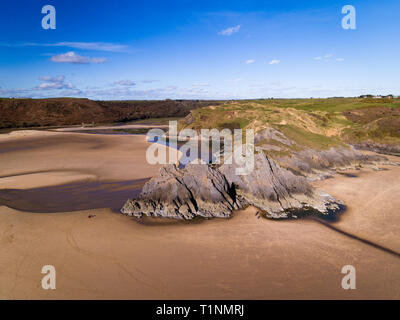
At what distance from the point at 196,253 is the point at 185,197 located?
14.8 ft

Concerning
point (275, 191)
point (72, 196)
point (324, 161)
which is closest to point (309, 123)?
point (324, 161)

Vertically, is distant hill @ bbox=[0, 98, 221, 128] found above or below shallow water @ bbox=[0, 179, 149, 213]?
above

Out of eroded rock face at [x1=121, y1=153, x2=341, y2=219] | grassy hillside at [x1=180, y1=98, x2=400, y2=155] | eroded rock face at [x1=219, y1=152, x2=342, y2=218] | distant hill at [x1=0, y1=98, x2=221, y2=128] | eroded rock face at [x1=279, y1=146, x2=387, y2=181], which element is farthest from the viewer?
distant hill at [x1=0, y1=98, x2=221, y2=128]

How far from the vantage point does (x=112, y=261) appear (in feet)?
32.2

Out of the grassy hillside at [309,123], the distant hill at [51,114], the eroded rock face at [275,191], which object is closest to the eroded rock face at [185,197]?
the eroded rock face at [275,191]

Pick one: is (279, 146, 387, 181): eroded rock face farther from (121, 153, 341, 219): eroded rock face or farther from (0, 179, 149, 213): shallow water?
(0, 179, 149, 213): shallow water

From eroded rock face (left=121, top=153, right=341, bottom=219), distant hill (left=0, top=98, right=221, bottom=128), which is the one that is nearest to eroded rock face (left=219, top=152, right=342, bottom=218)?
eroded rock face (left=121, top=153, right=341, bottom=219)

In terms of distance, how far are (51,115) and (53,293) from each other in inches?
2898

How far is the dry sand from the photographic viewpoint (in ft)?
27.5

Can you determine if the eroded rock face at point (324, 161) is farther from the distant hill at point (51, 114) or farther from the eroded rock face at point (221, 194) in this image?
the distant hill at point (51, 114)

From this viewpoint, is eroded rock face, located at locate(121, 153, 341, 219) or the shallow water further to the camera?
the shallow water

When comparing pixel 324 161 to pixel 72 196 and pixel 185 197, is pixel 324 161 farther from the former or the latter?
pixel 72 196

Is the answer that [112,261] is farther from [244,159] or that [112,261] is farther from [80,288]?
[244,159]

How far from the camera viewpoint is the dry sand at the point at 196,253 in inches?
329
